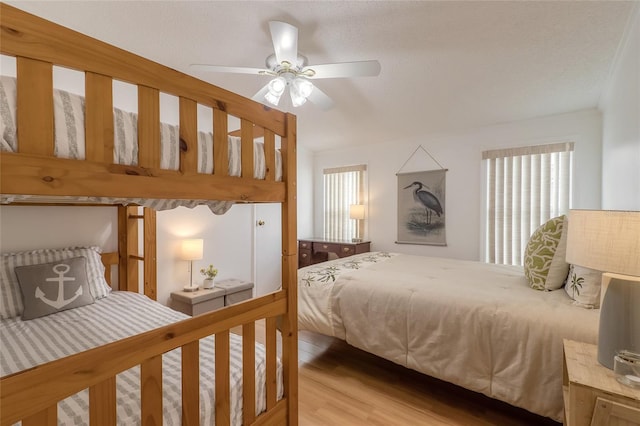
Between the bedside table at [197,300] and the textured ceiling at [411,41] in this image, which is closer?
the textured ceiling at [411,41]

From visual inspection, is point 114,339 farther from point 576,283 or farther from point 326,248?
point 326,248

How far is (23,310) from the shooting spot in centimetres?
190

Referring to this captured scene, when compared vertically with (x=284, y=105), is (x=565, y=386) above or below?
below

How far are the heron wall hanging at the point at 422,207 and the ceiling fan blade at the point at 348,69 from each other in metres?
2.42

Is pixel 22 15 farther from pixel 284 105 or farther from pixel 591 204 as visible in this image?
pixel 591 204

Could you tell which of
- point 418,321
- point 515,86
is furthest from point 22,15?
point 515,86

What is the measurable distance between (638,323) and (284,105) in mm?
3102

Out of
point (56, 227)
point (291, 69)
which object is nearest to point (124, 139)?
point (291, 69)

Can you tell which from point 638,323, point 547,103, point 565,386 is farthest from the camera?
point 547,103

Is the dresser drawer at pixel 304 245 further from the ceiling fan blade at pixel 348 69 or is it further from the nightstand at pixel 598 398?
the nightstand at pixel 598 398

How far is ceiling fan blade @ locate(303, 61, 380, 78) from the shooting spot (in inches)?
70.0

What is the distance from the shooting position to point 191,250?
2.97m

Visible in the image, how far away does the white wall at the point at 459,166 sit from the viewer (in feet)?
9.84

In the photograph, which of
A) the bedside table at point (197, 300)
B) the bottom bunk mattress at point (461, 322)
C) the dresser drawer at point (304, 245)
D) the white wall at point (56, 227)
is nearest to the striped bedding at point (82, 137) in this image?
the bottom bunk mattress at point (461, 322)
